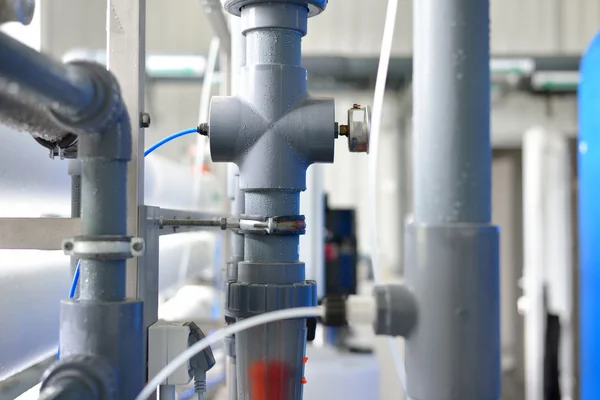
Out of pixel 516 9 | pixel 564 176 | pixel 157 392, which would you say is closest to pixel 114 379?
pixel 157 392

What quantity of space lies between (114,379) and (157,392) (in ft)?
0.55

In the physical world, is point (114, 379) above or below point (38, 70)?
below

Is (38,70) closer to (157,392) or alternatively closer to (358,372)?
(157,392)

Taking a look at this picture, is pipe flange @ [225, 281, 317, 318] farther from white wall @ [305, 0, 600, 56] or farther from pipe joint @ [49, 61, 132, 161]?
white wall @ [305, 0, 600, 56]

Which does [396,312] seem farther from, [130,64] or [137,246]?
[130,64]

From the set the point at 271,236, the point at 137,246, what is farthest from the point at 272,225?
the point at 137,246

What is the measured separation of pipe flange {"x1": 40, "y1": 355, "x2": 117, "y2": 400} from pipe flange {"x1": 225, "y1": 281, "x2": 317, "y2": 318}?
15 cm

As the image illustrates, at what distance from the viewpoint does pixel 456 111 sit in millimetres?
371

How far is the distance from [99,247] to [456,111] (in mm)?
264

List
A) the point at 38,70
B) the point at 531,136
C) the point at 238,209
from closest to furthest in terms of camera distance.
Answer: the point at 38,70
the point at 238,209
the point at 531,136

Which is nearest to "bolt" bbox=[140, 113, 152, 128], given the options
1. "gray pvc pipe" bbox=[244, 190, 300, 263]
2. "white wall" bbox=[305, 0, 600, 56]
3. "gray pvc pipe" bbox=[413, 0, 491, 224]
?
"gray pvc pipe" bbox=[244, 190, 300, 263]

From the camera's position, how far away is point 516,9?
130 inches

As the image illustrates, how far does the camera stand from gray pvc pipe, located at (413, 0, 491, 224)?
37cm

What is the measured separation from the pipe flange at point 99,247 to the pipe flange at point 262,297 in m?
0.14
